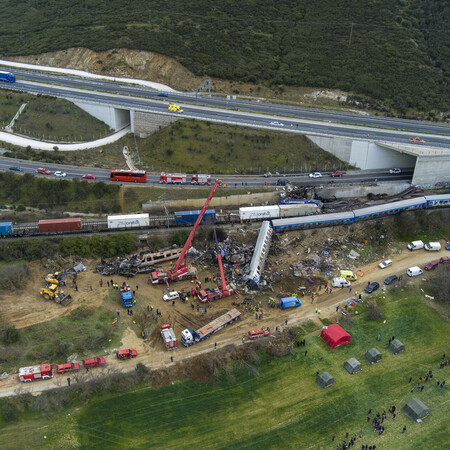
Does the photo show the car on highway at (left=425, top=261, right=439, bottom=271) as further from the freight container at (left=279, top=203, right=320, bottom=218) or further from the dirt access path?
the freight container at (left=279, top=203, right=320, bottom=218)

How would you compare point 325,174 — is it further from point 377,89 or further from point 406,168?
point 377,89

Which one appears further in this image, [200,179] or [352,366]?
[200,179]

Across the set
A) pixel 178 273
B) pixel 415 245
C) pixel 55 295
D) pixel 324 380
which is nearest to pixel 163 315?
pixel 178 273

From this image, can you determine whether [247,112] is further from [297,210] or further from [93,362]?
[93,362]

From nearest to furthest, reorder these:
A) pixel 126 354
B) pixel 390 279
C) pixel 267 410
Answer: pixel 267 410 < pixel 126 354 < pixel 390 279

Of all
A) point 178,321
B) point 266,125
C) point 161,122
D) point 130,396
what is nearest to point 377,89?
point 266,125

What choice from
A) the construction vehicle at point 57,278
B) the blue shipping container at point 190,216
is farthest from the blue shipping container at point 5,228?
the blue shipping container at point 190,216

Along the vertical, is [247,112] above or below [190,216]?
above
